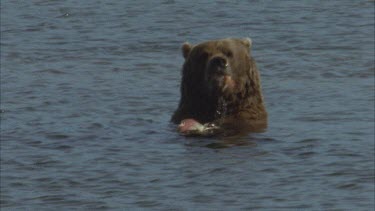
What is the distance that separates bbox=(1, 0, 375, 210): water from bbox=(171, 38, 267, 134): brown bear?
0.24 metres

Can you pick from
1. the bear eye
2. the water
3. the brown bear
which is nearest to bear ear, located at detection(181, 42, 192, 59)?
the brown bear

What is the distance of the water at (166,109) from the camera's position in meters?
13.0

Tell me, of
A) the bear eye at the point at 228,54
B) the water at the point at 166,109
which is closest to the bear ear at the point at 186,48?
the bear eye at the point at 228,54

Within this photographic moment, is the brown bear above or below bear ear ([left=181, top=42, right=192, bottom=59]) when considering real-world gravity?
below

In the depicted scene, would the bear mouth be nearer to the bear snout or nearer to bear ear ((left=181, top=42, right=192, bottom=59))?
the bear snout

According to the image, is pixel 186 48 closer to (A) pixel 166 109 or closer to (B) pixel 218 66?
(B) pixel 218 66

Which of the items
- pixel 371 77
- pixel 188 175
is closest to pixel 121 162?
pixel 188 175

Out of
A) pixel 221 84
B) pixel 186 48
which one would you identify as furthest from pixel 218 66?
pixel 186 48

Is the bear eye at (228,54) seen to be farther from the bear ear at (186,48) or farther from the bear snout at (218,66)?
the bear ear at (186,48)

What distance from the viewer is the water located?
13.0 metres

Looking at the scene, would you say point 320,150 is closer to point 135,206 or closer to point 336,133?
point 336,133

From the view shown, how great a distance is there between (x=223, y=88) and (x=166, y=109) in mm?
1426

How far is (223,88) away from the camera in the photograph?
53.2ft

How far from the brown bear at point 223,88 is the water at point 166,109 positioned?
0.24m
